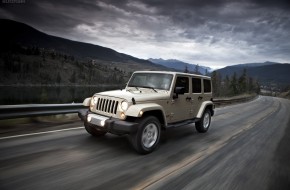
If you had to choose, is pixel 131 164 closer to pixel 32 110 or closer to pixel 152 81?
pixel 152 81

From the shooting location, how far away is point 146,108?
5.27 metres

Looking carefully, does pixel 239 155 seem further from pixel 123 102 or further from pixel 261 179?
pixel 123 102

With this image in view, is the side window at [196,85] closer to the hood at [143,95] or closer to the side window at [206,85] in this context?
the side window at [206,85]

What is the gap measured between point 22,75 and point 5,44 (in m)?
61.8

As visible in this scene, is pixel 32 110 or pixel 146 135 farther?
pixel 32 110

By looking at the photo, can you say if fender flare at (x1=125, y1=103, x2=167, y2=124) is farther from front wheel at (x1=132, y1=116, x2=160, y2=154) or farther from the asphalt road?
the asphalt road

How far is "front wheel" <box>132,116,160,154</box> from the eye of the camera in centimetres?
524

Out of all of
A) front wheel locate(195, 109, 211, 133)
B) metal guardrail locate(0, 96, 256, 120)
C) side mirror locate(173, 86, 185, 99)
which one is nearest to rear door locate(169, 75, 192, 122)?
side mirror locate(173, 86, 185, 99)

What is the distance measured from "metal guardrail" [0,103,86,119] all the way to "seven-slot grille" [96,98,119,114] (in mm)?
3288

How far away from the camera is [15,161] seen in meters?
4.46

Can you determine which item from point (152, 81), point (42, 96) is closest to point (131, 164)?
point (152, 81)

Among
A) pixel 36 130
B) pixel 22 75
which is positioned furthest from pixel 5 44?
pixel 36 130

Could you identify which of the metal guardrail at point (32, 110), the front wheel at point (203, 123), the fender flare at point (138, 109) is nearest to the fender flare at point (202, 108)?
the front wheel at point (203, 123)

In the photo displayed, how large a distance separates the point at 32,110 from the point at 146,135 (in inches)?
182
